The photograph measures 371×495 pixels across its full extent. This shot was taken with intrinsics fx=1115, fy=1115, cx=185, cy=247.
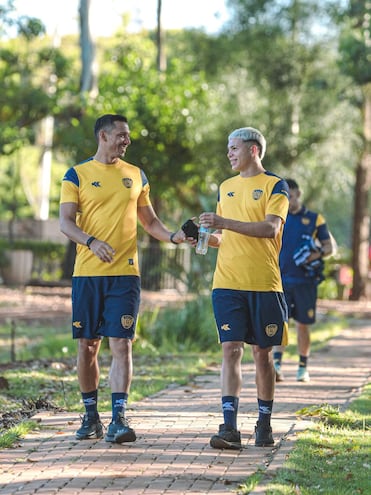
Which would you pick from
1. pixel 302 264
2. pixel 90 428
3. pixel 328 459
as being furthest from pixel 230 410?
pixel 302 264

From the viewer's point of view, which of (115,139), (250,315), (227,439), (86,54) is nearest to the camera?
(227,439)

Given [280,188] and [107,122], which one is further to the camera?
[107,122]

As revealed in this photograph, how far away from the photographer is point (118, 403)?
23.5 ft

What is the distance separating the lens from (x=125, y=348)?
7.26 meters

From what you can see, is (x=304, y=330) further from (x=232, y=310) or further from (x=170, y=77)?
(x=170, y=77)

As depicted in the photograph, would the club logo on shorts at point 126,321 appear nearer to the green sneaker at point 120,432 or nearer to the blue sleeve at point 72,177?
the green sneaker at point 120,432

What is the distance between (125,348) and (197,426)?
1082mm

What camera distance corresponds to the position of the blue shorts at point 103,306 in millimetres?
7223

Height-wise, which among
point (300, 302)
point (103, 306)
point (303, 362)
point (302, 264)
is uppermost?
point (302, 264)

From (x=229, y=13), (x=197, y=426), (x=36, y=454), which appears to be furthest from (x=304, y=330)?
(x=229, y=13)

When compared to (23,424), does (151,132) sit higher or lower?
higher

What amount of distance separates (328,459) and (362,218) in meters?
24.5

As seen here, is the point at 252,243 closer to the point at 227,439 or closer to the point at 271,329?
the point at 271,329

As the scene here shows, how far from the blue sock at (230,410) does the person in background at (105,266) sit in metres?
0.61
